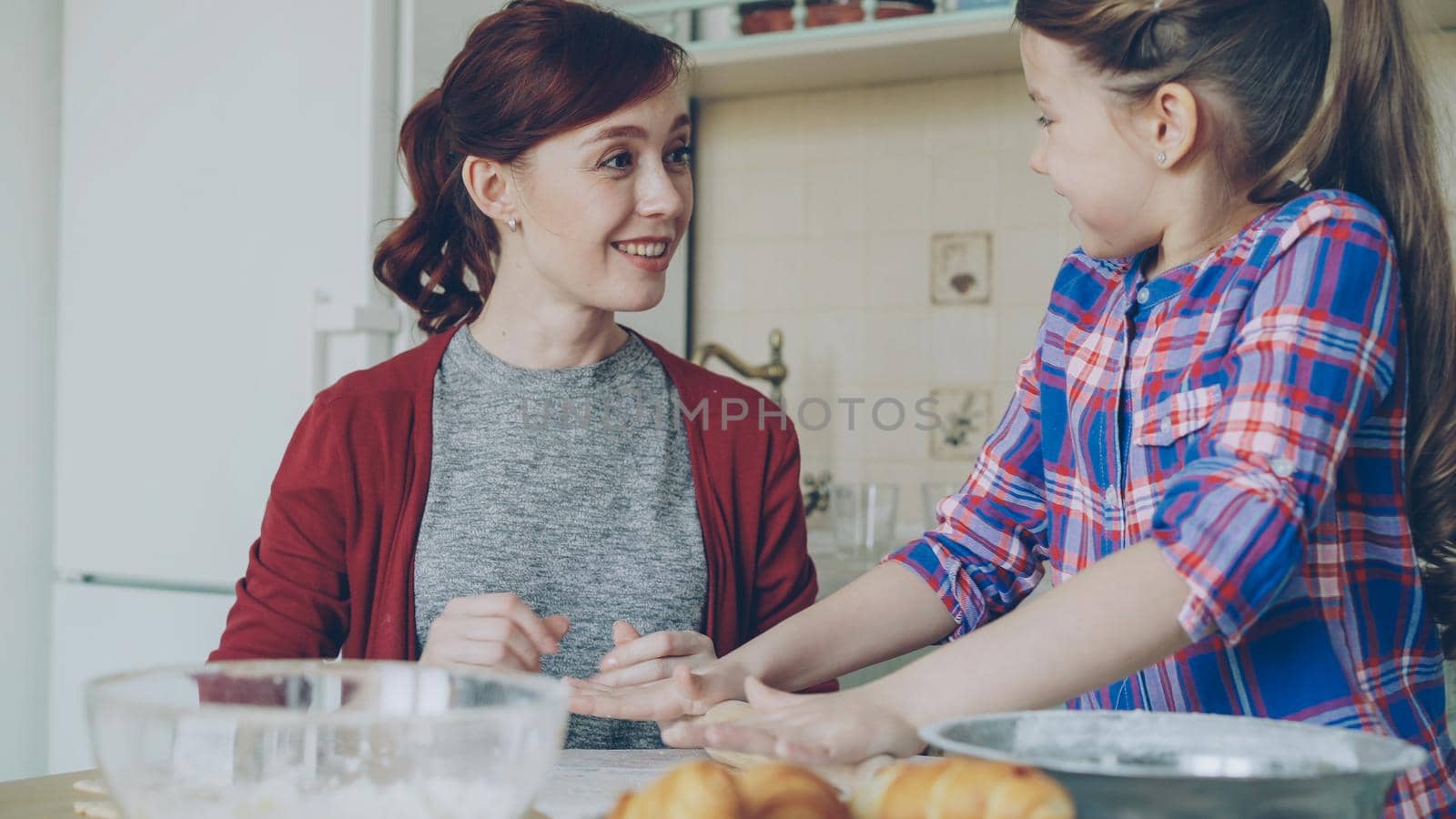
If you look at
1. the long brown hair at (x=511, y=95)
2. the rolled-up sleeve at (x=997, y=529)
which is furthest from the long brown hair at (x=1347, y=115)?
the long brown hair at (x=511, y=95)

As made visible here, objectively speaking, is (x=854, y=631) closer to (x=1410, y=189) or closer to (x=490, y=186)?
(x=1410, y=189)

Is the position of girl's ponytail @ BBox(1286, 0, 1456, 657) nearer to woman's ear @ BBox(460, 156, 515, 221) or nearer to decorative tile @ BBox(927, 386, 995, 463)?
woman's ear @ BBox(460, 156, 515, 221)

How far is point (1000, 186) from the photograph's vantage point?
→ 7.70 ft

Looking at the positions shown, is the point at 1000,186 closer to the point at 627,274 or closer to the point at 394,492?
the point at 627,274

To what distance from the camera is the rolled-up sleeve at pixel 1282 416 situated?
70 cm

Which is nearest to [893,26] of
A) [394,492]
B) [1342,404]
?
[394,492]

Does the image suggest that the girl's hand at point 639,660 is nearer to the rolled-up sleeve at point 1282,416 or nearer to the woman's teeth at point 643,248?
the rolled-up sleeve at point 1282,416

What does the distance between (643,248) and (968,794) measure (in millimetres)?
1009

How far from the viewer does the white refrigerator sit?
193cm

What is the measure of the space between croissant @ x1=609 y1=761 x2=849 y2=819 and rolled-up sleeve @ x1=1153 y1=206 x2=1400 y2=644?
0.27 m

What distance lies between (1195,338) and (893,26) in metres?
1.34

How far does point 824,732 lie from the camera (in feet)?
2.18

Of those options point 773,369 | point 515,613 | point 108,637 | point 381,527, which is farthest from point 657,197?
point 108,637

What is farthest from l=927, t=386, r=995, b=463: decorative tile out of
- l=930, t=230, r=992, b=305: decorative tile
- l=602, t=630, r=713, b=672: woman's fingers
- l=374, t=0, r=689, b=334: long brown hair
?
l=602, t=630, r=713, b=672: woman's fingers
